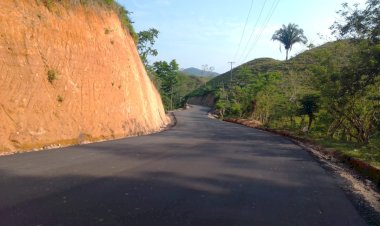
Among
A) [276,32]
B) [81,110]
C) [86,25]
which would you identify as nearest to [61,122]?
[81,110]

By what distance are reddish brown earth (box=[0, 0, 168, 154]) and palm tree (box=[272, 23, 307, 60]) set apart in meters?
79.0

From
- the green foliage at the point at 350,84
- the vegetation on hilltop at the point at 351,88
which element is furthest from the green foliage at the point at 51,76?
the green foliage at the point at 350,84

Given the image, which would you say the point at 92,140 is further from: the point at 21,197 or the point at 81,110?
the point at 21,197

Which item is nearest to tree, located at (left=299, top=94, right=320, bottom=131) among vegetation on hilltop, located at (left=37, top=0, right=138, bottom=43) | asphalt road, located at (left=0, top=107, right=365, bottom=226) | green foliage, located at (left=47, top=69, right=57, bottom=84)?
vegetation on hilltop, located at (left=37, top=0, right=138, bottom=43)

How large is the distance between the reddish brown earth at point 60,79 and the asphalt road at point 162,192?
2.32 m

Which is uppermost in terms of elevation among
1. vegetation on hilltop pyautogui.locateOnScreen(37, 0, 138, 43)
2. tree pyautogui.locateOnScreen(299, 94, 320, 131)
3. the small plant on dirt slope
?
vegetation on hilltop pyautogui.locateOnScreen(37, 0, 138, 43)

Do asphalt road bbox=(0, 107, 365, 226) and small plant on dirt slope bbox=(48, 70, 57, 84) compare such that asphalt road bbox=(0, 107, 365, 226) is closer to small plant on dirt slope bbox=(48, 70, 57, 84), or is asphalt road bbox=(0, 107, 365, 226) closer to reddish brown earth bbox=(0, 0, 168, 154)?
reddish brown earth bbox=(0, 0, 168, 154)

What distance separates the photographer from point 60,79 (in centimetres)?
1662

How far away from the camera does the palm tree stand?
315ft

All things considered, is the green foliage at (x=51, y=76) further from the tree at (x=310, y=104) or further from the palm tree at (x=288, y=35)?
the palm tree at (x=288, y=35)

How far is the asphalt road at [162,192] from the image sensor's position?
19.3ft

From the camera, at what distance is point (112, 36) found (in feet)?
79.1

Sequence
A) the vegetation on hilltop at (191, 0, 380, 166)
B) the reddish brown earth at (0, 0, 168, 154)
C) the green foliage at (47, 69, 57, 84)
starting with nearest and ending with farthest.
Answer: the reddish brown earth at (0, 0, 168, 154) → the green foliage at (47, 69, 57, 84) → the vegetation on hilltop at (191, 0, 380, 166)

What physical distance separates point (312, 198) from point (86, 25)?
1650 centimetres
